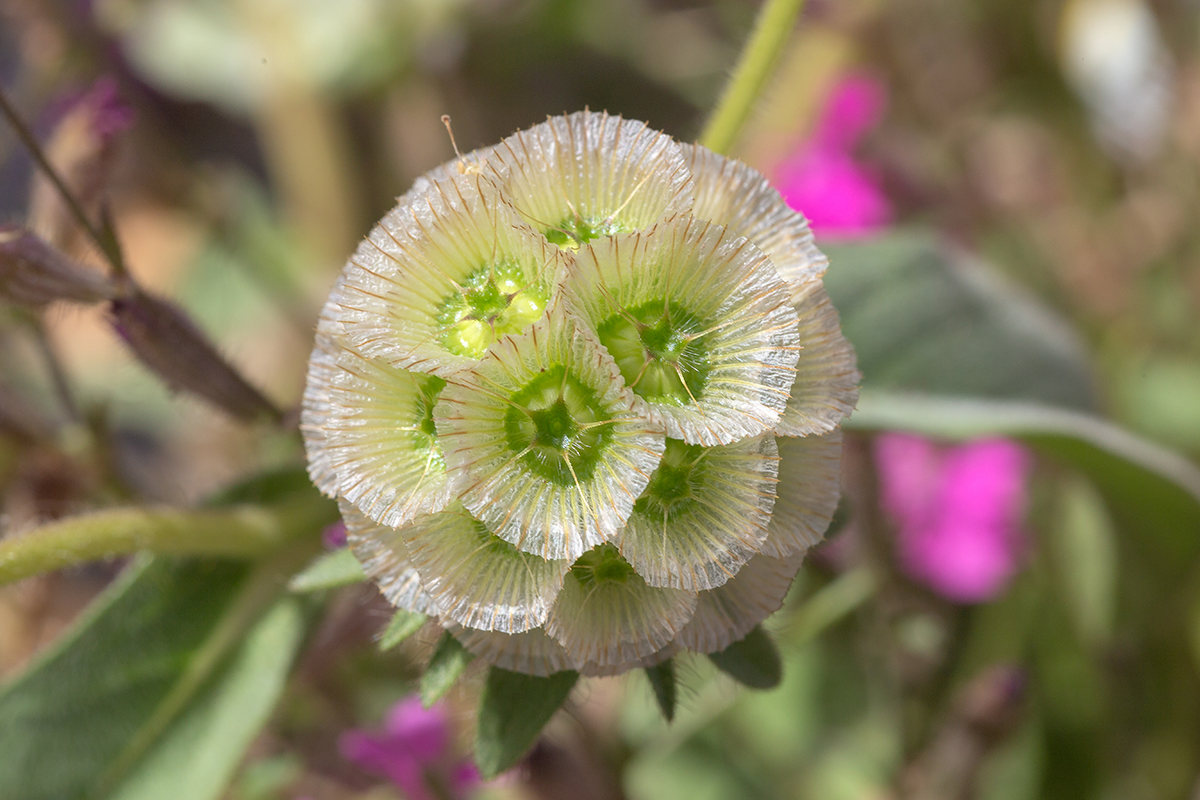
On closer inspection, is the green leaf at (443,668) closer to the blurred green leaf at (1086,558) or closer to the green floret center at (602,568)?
the green floret center at (602,568)

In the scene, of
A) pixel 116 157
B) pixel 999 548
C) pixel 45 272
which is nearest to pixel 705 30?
pixel 999 548

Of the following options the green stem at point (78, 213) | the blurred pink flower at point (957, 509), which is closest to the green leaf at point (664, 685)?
the green stem at point (78, 213)

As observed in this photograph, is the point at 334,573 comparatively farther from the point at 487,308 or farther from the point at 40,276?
the point at 40,276

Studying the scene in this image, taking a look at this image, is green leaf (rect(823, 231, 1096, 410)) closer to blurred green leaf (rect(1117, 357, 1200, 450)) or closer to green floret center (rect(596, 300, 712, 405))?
blurred green leaf (rect(1117, 357, 1200, 450))

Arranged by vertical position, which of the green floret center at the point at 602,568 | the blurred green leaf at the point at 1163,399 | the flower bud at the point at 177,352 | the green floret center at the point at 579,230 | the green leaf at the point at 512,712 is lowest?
the blurred green leaf at the point at 1163,399

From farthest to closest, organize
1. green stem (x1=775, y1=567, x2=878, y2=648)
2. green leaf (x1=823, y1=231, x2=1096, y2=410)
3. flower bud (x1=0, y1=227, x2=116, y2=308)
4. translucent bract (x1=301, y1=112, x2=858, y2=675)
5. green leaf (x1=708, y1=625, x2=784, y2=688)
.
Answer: green stem (x1=775, y1=567, x2=878, y2=648) < green leaf (x1=823, y1=231, x2=1096, y2=410) < flower bud (x1=0, y1=227, x2=116, y2=308) < green leaf (x1=708, y1=625, x2=784, y2=688) < translucent bract (x1=301, y1=112, x2=858, y2=675)

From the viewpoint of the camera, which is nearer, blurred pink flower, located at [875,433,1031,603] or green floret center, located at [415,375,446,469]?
green floret center, located at [415,375,446,469]

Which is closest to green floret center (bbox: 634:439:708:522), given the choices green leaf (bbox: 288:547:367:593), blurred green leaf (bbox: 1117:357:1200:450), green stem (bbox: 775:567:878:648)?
green leaf (bbox: 288:547:367:593)
